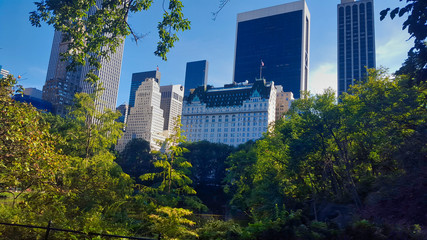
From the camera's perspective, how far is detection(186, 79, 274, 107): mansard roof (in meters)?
140

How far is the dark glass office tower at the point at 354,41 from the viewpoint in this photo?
16038cm

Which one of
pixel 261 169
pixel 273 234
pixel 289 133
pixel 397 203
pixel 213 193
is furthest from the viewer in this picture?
pixel 213 193

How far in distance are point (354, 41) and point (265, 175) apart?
16081 centimetres

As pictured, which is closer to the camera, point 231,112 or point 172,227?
point 172,227

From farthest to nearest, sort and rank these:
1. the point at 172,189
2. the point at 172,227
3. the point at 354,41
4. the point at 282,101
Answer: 1. the point at 282,101
2. the point at 354,41
3. the point at 172,189
4. the point at 172,227

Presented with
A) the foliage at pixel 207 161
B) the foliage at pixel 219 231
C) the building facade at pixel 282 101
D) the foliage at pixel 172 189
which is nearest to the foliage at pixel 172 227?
the foliage at pixel 219 231

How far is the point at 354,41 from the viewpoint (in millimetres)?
163875

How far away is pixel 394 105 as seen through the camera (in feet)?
57.1

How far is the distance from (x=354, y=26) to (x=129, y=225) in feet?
600

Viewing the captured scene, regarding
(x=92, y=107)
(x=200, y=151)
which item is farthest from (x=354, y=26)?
(x=92, y=107)

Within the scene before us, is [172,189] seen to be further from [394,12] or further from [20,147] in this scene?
[394,12]

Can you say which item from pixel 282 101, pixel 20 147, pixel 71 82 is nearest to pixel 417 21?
pixel 20 147

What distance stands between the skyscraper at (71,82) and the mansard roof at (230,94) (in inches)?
1884

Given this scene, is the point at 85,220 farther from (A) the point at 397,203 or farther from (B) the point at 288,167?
(B) the point at 288,167
